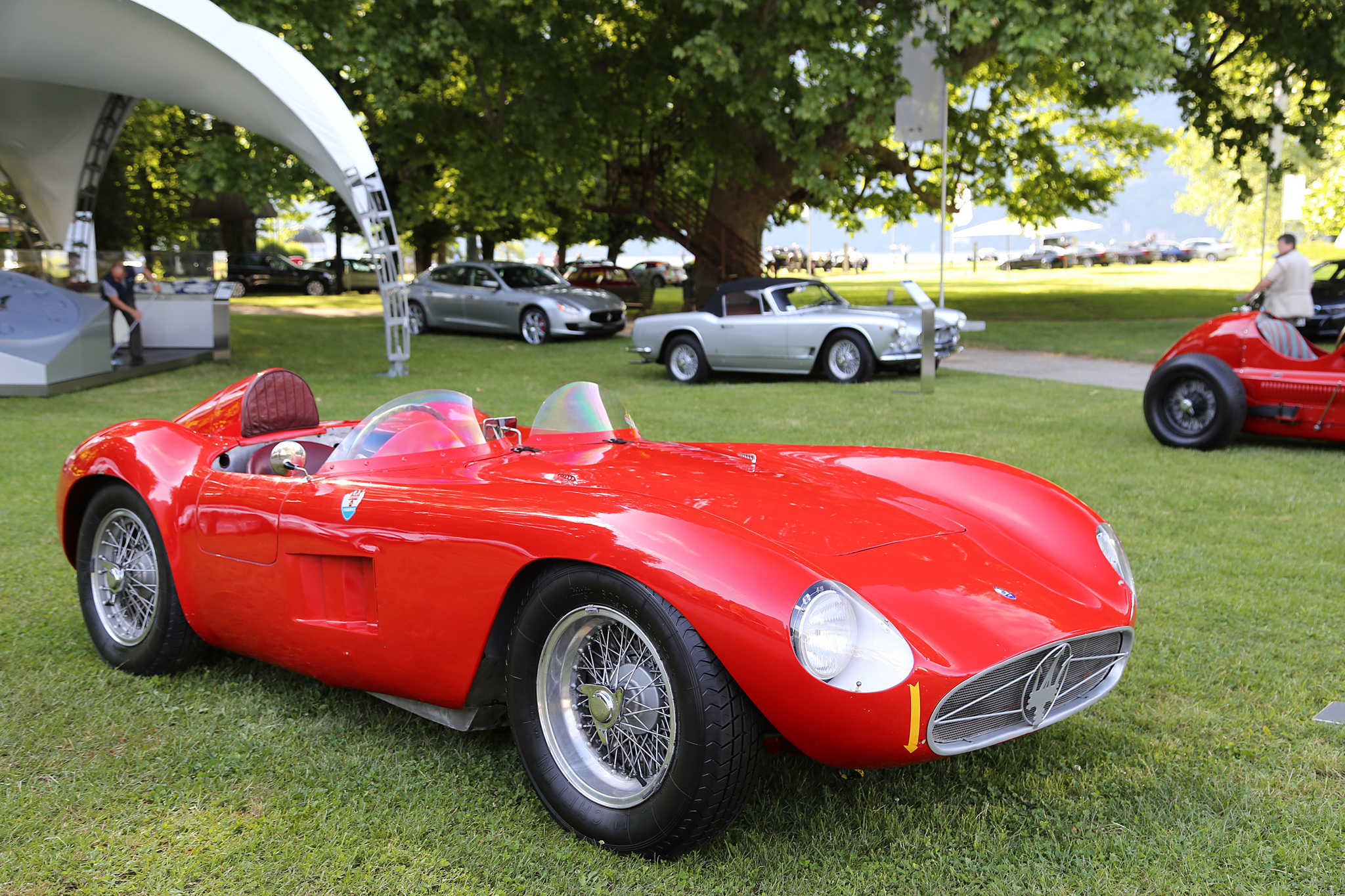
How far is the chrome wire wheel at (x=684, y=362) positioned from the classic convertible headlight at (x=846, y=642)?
11.7 metres

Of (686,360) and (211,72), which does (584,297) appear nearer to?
(686,360)

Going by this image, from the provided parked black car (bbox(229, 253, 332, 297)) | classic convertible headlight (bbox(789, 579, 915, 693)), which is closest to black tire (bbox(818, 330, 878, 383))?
classic convertible headlight (bbox(789, 579, 915, 693))

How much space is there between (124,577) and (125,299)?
13052 millimetres

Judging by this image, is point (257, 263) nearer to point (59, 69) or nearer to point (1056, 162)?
point (59, 69)

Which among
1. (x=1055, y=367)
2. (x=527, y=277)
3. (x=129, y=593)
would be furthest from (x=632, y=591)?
(x=527, y=277)

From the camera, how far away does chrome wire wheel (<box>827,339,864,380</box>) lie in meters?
13.2

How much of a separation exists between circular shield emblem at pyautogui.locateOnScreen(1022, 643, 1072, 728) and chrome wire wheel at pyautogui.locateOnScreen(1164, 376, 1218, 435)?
6336 mm

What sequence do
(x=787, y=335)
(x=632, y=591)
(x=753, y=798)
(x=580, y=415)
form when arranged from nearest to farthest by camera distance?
(x=632, y=591), (x=753, y=798), (x=580, y=415), (x=787, y=335)

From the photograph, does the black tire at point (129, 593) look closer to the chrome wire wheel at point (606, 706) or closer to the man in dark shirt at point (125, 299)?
the chrome wire wheel at point (606, 706)

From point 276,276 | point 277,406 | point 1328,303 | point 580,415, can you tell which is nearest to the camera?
point 580,415

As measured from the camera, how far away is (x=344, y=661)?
312 cm

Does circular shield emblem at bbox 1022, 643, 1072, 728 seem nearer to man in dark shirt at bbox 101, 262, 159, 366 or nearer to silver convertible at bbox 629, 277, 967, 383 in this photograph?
silver convertible at bbox 629, 277, 967, 383

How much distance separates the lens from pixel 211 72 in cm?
1316

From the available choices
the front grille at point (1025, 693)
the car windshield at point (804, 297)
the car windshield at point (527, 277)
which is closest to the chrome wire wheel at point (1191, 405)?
the front grille at point (1025, 693)
